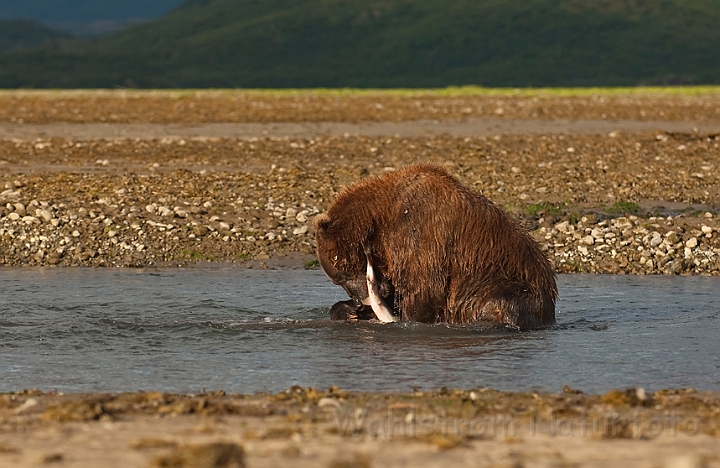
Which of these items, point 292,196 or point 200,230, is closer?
point 200,230

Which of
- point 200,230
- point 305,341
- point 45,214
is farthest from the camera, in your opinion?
point 45,214

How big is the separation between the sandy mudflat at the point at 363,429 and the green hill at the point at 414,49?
80152mm

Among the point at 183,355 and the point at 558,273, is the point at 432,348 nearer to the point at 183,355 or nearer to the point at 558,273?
the point at 183,355

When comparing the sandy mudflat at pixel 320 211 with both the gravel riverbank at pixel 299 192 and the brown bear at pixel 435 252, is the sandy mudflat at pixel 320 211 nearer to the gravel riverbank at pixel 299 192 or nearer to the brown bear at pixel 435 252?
the gravel riverbank at pixel 299 192

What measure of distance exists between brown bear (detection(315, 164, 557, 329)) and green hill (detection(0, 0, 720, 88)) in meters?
77.3

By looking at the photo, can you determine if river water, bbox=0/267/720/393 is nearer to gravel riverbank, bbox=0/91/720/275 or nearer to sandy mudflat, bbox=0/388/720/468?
sandy mudflat, bbox=0/388/720/468

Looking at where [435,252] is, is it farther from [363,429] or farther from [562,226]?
[562,226]

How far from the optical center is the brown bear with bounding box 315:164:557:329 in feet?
32.3

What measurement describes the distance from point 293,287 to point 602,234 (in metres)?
3.74

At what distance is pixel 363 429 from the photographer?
6246 mm

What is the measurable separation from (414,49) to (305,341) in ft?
330

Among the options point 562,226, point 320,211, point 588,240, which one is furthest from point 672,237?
point 320,211

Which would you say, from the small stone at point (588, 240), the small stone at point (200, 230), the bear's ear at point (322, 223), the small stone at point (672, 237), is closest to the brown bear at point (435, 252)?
the bear's ear at point (322, 223)

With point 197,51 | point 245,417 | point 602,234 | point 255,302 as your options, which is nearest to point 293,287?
point 255,302
